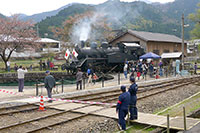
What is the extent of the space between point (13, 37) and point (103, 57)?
45.0 ft

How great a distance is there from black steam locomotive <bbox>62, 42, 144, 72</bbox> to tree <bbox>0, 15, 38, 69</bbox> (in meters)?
9.13

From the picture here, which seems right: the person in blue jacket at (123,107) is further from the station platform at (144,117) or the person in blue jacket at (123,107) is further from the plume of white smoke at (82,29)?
the plume of white smoke at (82,29)

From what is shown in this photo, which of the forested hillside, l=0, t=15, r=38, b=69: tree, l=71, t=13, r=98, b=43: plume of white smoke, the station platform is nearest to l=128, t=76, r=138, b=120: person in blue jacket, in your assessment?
the station platform

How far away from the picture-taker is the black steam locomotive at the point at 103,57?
2523cm

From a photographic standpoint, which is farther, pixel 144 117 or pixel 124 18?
pixel 124 18

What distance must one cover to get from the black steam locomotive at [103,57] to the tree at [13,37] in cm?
913

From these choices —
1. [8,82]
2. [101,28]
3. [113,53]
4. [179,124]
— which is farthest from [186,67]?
[179,124]

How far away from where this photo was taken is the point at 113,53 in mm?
27500

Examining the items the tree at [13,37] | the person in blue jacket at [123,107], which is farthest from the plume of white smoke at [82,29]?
the person in blue jacket at [123,107]

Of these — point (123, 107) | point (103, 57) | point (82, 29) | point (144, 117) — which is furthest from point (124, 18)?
point (123, 107)

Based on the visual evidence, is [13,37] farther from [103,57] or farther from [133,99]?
[133,99]

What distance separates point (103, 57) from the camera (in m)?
27.7

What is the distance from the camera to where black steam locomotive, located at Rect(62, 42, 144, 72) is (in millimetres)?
25234

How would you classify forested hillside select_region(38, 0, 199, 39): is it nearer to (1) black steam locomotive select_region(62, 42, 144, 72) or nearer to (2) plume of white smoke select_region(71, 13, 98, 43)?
(2) plume of white smoke select_region(71, 13, 98, 43)
